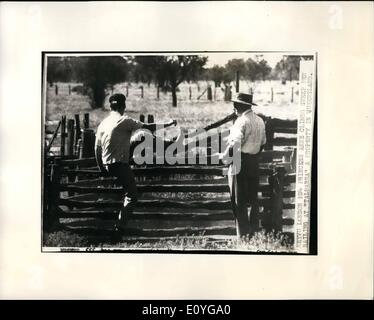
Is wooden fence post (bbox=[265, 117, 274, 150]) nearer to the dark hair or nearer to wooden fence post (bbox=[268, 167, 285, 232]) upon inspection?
wooden fence post (bbox=[268, 167, 285, 232])

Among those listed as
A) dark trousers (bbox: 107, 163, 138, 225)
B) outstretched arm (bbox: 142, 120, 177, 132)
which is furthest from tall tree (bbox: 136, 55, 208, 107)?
dark trousers (bbox: 107, 163, 138, 225)

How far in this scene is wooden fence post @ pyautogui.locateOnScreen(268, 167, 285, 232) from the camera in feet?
7.79

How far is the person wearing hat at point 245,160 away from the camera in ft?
7.79

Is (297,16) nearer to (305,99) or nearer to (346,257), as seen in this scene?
(305,99)

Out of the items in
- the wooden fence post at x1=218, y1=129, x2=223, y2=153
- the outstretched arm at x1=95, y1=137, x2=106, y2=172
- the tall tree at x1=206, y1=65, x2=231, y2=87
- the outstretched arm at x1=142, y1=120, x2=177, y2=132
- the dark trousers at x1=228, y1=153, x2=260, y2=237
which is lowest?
the dark trousers at x1=228, y1=153, x2=260, y2=237

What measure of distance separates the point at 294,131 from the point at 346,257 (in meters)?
0.81

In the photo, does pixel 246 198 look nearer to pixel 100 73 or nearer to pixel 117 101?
pixel 117 101

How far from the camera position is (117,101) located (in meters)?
2.39

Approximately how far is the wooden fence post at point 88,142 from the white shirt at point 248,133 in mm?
830

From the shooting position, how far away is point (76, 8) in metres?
2.39

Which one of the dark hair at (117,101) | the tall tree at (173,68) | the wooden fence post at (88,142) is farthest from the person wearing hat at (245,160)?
the wooden fence post at (88,142)

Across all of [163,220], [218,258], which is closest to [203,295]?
[218,258]

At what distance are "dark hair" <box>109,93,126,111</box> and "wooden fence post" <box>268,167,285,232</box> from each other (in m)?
0.99

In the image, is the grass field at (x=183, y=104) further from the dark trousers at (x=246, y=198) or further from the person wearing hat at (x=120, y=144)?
the dark trousers at (x=246, y=198)
